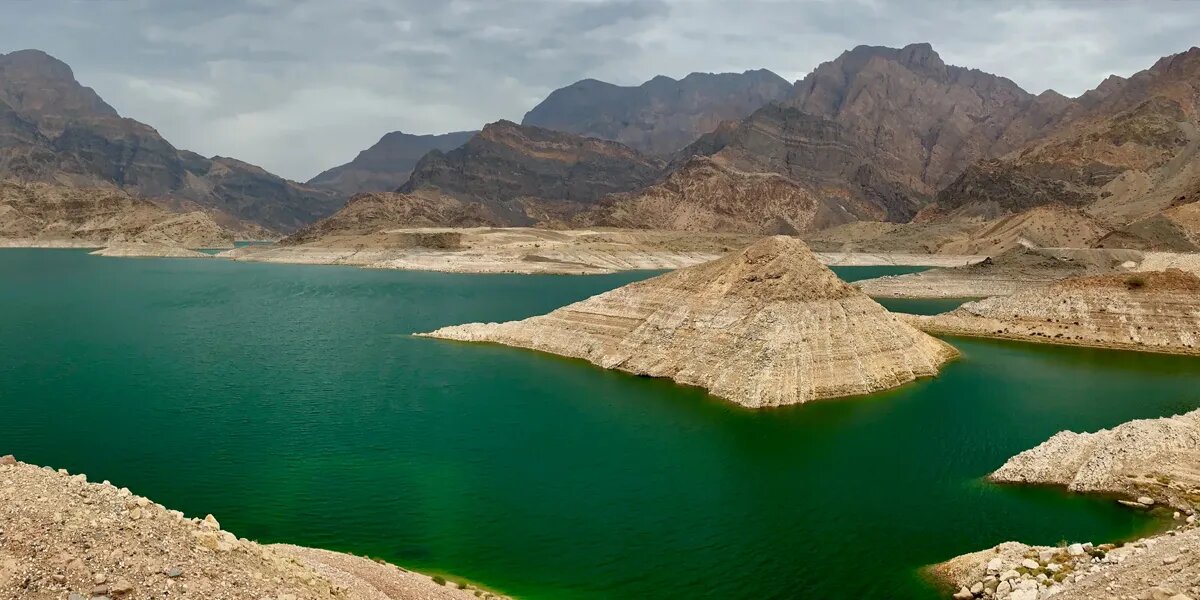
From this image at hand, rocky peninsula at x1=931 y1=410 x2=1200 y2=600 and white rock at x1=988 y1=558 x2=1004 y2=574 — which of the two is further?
white rock at x1=988 y1=558 x2=1004 y2=574

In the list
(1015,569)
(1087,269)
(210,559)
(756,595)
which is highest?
(1087,269)

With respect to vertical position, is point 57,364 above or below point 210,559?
below

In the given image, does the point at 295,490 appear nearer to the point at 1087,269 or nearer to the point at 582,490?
the point at 582,490

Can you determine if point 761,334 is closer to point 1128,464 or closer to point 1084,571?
point 1128,464

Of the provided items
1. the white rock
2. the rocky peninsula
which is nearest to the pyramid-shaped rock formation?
the rocky peninsula

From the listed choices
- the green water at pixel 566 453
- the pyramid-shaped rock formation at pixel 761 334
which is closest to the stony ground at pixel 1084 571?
the green water at pixel 566 453

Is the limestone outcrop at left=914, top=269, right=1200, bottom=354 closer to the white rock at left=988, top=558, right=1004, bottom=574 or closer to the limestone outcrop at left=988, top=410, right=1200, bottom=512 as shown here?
the limestone outcrop at left=988, top=410, right=1200, bottom=512

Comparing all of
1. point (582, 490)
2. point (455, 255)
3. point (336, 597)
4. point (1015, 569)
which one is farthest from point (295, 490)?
point (455, 255)
